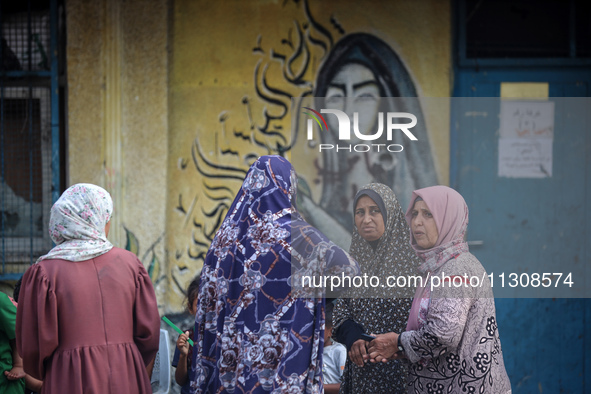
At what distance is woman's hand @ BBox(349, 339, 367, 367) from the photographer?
8.43 ft

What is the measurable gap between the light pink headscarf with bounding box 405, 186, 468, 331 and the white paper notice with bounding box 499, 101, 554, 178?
0.70 m

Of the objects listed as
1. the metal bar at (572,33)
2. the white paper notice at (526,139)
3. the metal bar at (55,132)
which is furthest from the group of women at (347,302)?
the metal bar at (572,33)

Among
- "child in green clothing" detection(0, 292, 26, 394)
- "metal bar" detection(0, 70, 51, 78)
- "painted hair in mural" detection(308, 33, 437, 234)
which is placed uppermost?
"metal bar" detection(0, 70, 51, 78)

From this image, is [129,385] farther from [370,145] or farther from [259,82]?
[259,82]

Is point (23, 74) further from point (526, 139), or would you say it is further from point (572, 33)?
point (572, 33)

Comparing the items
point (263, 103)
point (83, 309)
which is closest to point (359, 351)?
point (83, 309)

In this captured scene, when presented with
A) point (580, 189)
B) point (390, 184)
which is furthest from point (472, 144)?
point (390, 184)

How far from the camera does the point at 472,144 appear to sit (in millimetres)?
3215

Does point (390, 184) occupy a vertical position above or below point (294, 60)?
below

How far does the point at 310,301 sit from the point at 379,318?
0.50 metres

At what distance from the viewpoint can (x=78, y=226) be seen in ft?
8.29

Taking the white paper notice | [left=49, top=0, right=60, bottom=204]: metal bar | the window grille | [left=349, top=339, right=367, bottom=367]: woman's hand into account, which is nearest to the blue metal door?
the white paper notice

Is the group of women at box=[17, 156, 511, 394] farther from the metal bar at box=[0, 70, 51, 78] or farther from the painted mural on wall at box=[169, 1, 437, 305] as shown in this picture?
the metal bar at box=[0, 70, 51, 78]

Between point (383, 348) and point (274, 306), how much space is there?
0.53 m
